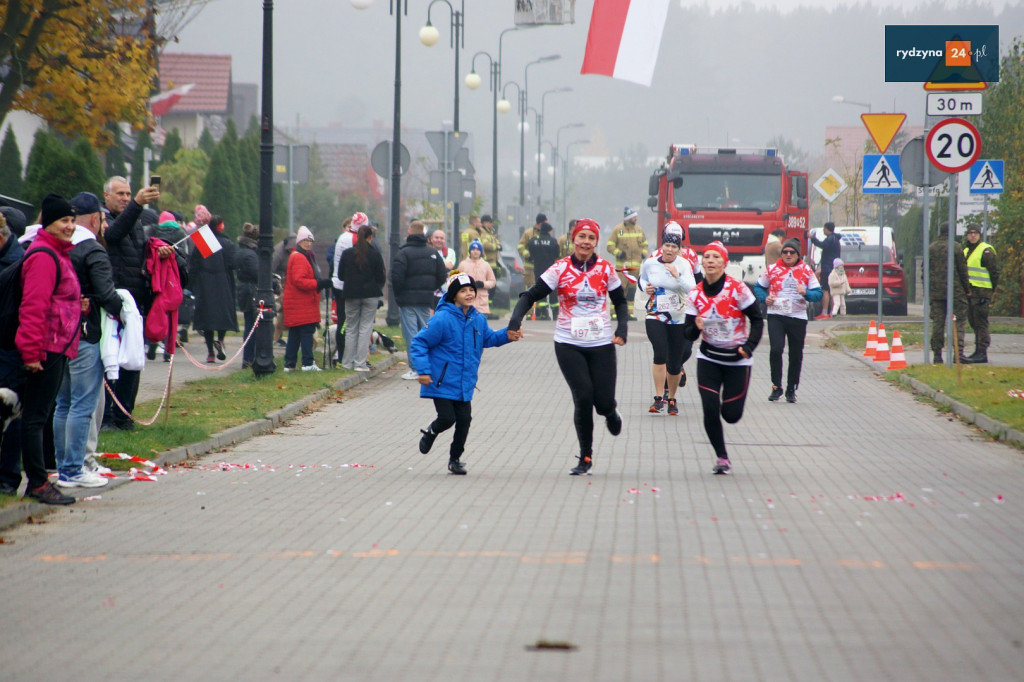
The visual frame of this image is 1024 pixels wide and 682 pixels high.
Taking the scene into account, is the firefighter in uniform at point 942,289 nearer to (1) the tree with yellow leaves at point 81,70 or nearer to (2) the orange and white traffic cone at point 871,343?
(2) the orange and white traffic cone at point 871,343

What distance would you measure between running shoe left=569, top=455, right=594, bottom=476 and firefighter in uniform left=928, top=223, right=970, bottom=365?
10.0 meters

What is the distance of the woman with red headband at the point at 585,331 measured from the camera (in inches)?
407

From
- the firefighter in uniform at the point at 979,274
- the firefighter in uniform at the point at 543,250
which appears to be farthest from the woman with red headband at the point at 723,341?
the firefighter in uniform at the point at 543,250

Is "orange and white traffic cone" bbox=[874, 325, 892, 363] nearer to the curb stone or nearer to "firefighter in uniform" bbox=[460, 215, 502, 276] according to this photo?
the curb stone

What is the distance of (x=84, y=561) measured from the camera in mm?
7023

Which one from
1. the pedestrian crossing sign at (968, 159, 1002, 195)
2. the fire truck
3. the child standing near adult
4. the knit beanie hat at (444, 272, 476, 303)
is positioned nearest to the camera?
the knit beanie hat at (444, 272, 476, 303)

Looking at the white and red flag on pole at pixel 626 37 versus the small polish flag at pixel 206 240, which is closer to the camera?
the small polish flag at pixel 206 240

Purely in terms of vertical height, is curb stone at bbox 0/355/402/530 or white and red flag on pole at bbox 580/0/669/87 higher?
white and red flag on pole at bbox 580/0/669/87

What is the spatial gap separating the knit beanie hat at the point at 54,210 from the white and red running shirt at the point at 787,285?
361 inches

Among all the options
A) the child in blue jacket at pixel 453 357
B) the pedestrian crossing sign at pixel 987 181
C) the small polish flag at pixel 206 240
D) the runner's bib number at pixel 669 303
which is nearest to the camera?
the child in blue jacket at pixel 453 357

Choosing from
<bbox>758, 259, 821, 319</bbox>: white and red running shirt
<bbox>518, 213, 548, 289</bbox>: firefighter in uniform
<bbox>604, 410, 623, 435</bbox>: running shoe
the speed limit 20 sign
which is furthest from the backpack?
<bbox>518, 213, 548, 289</bbox>: firefighter in uniform

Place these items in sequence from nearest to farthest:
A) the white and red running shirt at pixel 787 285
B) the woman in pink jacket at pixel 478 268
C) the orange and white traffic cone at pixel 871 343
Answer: the white and red running shirt at pixel 787 285 < the woman in pink jacket at pixel 478 268 < the orange and white traffic cone at pixel 871 343

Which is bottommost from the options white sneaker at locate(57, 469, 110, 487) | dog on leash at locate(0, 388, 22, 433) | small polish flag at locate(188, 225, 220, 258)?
white sneaker at locate(57, 469, 110, 487)

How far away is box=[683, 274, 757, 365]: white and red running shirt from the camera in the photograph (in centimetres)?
1048
